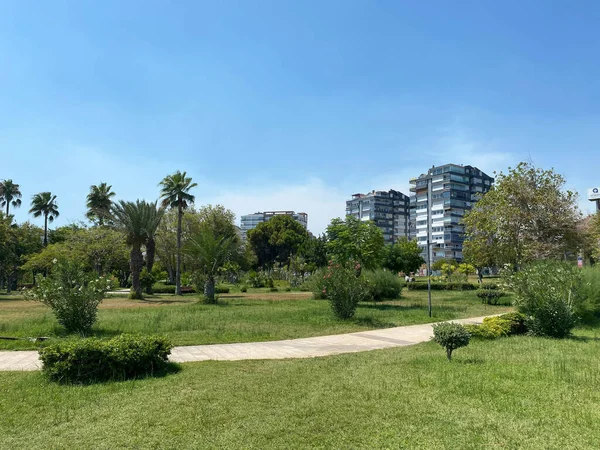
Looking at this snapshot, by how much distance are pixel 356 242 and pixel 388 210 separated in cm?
12946

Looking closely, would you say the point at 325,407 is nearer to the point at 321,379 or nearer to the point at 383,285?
the point at 321,379

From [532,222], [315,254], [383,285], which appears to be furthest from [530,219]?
[315,254]

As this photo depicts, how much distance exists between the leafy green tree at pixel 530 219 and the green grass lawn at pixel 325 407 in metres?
21.2

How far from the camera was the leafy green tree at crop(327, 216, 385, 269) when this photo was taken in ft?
87.7

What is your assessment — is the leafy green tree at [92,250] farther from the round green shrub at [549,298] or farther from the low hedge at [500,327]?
the round green shrub at [549,298]

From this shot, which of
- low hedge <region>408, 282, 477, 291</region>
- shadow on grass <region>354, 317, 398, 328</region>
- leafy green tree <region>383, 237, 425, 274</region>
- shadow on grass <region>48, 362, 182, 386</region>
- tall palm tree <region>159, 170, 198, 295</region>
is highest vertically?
tall palm tree <region>159, 170, 198, 295</region>

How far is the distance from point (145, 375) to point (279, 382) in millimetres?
2567

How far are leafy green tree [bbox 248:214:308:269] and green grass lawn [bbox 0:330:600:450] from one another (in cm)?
6680

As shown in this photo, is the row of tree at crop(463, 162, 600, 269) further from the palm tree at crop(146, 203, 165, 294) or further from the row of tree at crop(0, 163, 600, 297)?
the palm tree at crop(146, 203, 165, 294)

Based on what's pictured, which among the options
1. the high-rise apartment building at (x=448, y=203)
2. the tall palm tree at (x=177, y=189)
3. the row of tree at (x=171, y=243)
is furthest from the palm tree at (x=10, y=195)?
the high-rise apartment building at (x=448, y=203)

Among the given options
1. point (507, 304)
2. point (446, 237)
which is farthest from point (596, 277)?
point (446, 237)

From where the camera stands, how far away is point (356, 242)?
26906 mm

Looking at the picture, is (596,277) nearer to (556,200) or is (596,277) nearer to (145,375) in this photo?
(556,200)

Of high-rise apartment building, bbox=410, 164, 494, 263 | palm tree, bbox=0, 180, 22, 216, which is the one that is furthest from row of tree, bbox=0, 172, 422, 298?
high-rise apartment building, bbox=410, 164, 494, 263
